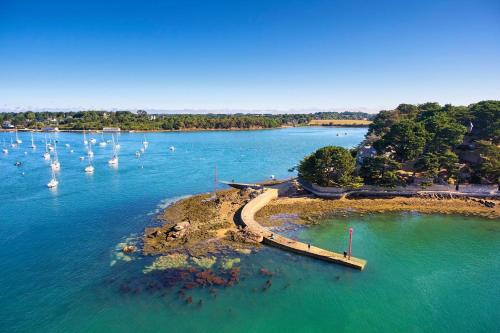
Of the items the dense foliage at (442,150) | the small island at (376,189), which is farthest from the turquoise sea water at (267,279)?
the dense foliage at (442,150)

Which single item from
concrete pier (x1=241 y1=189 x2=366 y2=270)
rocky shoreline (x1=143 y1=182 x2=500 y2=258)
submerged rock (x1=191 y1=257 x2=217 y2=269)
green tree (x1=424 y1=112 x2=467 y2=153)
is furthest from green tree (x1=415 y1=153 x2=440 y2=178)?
submerged rock (x1=191 y1=257 x2=217 y2=269)

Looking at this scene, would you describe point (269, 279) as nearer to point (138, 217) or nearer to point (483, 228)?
point (138, 217)

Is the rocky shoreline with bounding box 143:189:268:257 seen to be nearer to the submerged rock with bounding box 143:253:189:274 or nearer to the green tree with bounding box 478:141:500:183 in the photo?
the submerged rock with bounding box 143:253:189:274

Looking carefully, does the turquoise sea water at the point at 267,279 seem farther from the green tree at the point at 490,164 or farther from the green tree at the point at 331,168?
the green tree at the point at 490,164

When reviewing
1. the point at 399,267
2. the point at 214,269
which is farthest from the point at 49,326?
the point at 399,267

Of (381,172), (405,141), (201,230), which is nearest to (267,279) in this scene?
(201,230)

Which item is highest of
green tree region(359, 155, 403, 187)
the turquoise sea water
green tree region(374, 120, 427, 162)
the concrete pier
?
green tree region(374, 120, 427, 162)

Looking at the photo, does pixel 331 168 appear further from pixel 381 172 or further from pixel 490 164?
pixel 490 164
